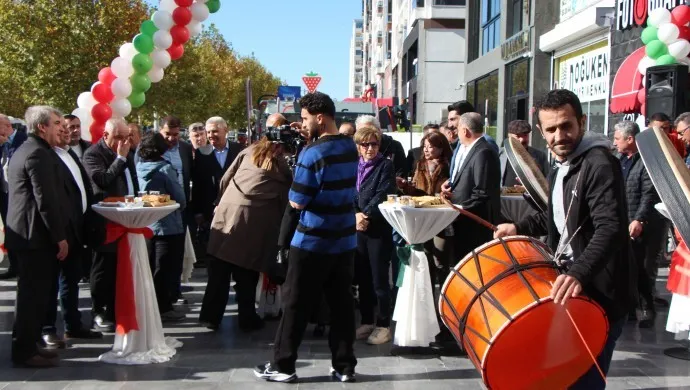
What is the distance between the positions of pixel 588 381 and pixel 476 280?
678 millimetres

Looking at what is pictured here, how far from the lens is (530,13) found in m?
21.2

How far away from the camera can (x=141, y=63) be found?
12.2 metres

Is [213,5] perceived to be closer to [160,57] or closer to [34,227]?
[160,57]

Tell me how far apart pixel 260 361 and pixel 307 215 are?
144 cm

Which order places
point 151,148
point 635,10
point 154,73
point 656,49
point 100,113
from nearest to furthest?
1. point 151,148
2. point 656,49
3. point 100,113
4. point 154,73
5. point 635,10

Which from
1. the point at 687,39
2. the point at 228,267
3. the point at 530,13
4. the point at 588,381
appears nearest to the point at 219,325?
the point at 228,267

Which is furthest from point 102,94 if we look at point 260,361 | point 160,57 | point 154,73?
point 260,361

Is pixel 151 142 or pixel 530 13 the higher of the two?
pixel 530 13

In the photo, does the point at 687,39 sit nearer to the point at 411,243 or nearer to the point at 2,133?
the point at 411,243

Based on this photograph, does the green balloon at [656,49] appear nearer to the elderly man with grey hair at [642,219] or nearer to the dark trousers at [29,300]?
the elderly man with grey hair at [642,219]

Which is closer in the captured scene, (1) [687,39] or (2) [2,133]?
(2) [2,133]

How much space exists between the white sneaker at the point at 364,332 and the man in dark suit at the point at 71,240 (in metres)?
2.24

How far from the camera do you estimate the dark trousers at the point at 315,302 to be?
5234mm

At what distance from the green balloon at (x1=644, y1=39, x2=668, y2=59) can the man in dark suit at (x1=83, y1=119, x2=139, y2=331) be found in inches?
307
